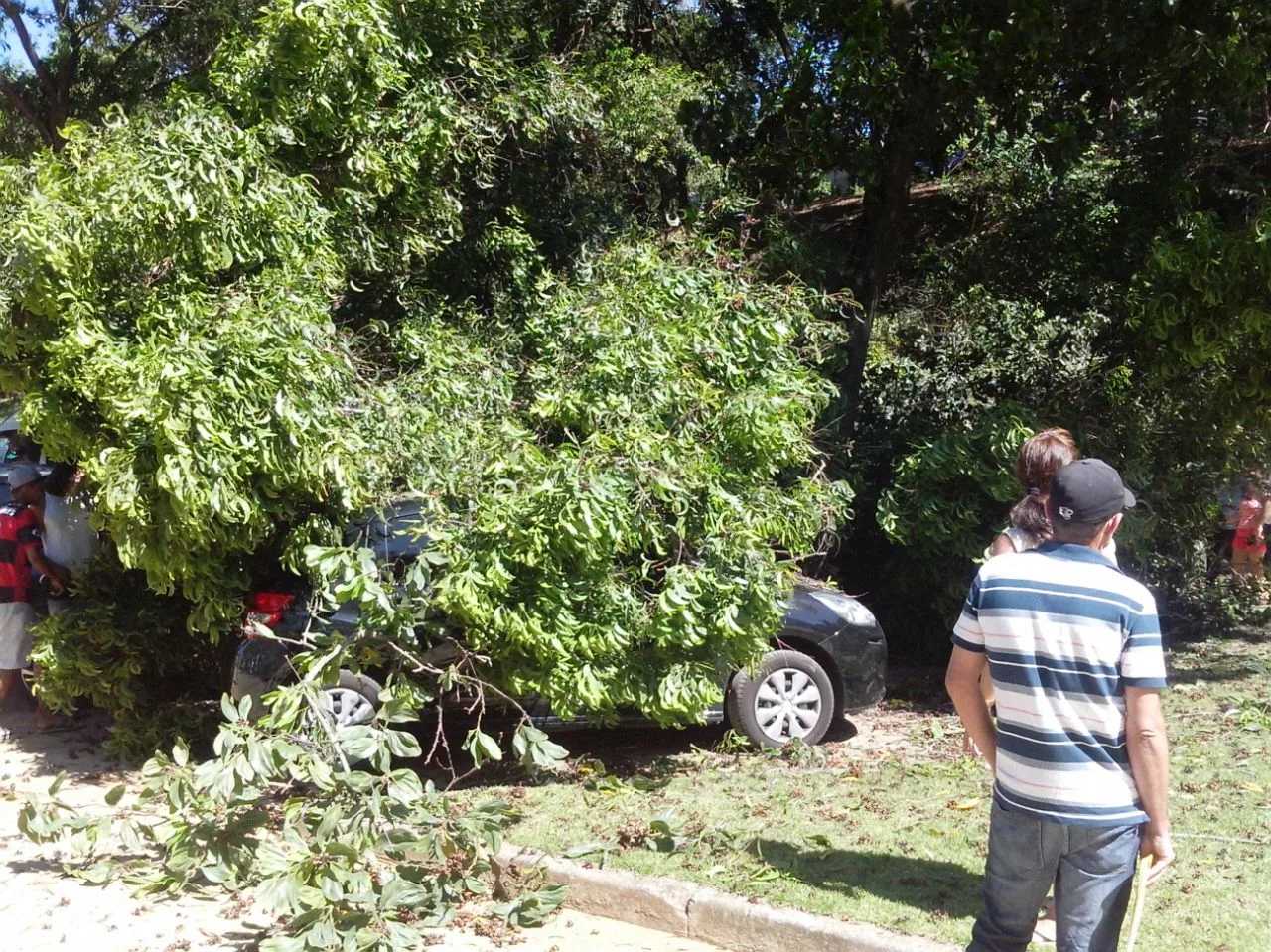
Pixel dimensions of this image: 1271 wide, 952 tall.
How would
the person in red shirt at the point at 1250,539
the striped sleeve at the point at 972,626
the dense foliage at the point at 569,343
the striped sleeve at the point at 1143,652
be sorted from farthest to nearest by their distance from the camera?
the person in red shirt at the point at 1250,539 → the dense foliage at the point at 569,343 → the striped sleeve at the point at 972,626 → the striped sleeve at the point at 1143,652

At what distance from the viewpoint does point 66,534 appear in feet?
27.9

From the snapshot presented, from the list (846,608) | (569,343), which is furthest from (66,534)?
(846,608)

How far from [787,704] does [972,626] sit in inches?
162

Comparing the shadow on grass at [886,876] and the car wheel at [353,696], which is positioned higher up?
the car wheel at [353,696]

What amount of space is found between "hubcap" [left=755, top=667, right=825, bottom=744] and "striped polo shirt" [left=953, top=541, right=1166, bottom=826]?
13.4 feet

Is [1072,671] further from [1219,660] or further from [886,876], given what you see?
[1219,660]

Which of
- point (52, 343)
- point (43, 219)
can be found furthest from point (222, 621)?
point (43, 219)

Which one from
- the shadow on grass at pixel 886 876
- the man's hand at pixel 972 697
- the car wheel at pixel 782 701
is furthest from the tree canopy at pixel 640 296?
the man's hand at pixel 972 697

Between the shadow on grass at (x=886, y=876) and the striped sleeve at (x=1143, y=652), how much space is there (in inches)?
76.7

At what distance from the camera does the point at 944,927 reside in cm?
478

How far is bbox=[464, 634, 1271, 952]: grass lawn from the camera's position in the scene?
4.96 meters

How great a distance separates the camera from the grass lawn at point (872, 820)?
16.3 feet

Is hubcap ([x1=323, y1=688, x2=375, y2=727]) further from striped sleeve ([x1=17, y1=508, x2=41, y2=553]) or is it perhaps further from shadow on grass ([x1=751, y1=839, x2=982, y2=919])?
striped sleeve ([x1=17, y1=508, x2=41, y2=553])

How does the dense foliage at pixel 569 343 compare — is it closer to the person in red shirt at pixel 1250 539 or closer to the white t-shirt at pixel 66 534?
the white t-shirt at pixel 66 534
